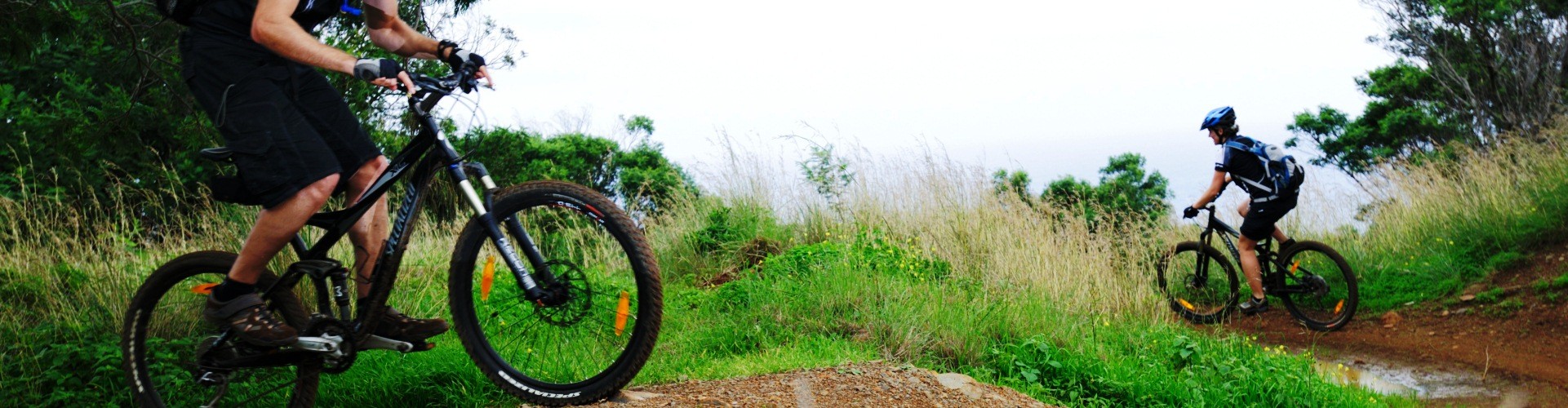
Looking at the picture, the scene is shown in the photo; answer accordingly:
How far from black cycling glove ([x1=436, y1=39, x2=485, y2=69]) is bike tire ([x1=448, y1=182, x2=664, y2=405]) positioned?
419mm

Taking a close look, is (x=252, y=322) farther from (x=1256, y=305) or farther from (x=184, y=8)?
(x=1256, y=305)

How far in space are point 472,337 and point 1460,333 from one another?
8.18 meters

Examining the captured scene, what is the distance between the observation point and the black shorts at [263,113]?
3346 millimetres

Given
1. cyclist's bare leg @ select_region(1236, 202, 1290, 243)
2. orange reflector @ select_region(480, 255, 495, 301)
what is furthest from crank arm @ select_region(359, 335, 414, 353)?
cyclist's bare leg @ select_region(1236, 202, 1290, 243)

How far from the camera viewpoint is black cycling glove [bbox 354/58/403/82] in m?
3.12

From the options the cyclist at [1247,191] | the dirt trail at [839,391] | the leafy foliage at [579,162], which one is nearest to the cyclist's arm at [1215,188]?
the cyclist at [1247,191]

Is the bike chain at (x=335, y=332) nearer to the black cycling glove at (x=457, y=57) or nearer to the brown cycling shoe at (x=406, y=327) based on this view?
the brown cycling shoe at (x=406, y=327)

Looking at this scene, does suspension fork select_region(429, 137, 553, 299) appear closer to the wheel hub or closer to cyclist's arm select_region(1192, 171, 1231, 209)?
the wheel hub

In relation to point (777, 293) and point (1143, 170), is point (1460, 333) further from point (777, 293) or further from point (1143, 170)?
point (1143, 170)

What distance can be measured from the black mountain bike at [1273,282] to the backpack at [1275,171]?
1.83 feet

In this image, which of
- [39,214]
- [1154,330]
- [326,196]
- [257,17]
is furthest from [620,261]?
[39,214]

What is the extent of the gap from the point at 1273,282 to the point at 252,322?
8258 millimetres

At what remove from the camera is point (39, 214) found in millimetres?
9258

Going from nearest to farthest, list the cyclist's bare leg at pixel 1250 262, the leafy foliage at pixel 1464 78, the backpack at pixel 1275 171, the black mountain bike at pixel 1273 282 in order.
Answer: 1. the backpack at pixel 1275 171
2. the black mountain bike at pixel 1273 282
3. the cyclist's bare leg at pixel 1250 262
4. the leafy foliage at pixel 1464 78
